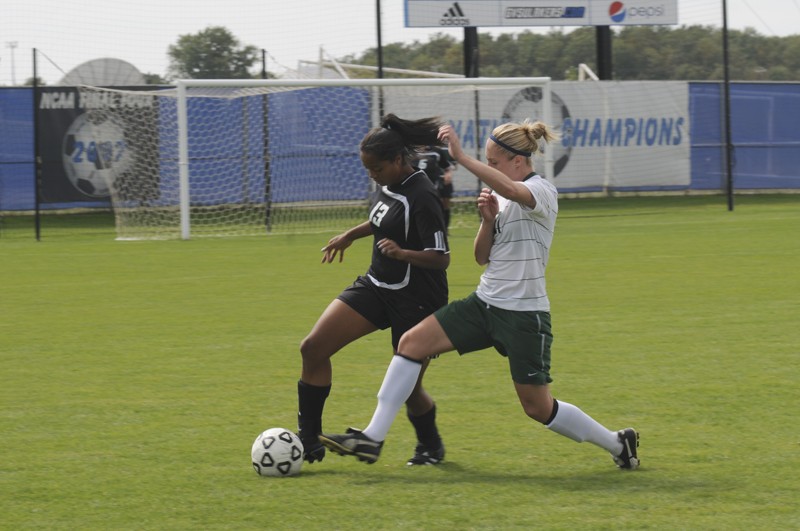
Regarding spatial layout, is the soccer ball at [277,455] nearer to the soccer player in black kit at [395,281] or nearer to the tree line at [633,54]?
the soccer player in black kit at [395,281]

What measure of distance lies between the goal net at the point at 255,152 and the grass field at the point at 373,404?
26.4 ft

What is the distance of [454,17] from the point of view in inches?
1204

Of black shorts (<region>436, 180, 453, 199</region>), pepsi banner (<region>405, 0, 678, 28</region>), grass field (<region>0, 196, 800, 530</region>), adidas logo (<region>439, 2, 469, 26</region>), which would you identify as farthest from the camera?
adidas logo (<region>439, 2, 469, 26</region>)

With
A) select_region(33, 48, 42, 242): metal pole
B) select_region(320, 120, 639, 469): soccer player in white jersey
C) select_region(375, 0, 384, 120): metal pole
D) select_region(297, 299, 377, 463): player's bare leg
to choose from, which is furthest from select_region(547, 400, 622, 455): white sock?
select_region(375, 0, 384, 120): metal pole

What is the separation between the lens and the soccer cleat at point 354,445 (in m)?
5.58

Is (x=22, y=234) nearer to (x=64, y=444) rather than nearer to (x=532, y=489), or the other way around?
(x=64, y=444)

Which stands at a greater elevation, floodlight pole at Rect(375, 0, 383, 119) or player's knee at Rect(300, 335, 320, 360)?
floodlight pole at Rect(375, 0, 383, 119)

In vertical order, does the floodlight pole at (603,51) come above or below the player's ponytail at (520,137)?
above

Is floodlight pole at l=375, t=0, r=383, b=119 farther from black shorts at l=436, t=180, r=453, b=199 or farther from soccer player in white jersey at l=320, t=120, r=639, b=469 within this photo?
soccer player in white jersey at l=320, t=120, r=639, b=469

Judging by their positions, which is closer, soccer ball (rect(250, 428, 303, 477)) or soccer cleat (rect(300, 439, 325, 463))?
soccer ball (rect(250, 428, 303, 477))

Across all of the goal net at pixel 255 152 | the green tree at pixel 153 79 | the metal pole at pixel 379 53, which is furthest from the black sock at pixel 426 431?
the green tree at pixel 153 79

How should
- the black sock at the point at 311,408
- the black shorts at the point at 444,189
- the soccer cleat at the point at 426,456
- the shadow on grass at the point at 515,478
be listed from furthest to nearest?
1. the black shorts at the point at 444,189
2. the black sock at the point at 311,408
3. the soccer cleat at the point at 426,456
4. the shadow on grass at the point at 515,478

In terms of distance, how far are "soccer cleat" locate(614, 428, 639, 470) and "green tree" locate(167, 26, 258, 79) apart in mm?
22780

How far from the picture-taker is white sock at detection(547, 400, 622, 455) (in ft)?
18.3
